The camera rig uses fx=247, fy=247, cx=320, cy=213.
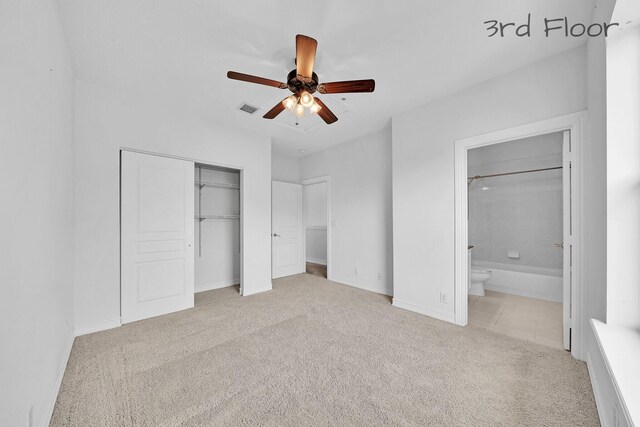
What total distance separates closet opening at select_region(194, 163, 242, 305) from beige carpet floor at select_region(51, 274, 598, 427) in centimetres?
130

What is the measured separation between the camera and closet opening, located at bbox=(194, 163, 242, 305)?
13.1ft

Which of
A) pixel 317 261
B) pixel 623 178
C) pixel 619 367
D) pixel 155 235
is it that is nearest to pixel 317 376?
pixel 619 367

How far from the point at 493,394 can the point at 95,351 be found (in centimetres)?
315

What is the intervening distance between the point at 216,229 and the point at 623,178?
4.48 m

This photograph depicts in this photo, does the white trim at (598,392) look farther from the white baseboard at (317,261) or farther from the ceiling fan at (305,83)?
the white baseboard at (317,261)

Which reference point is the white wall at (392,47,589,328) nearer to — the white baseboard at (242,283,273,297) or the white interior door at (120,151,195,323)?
the white baseboard at (242,283,273,297)

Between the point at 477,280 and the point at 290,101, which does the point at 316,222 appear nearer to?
the point at 477,280

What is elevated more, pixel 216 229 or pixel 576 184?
pixel 576 184

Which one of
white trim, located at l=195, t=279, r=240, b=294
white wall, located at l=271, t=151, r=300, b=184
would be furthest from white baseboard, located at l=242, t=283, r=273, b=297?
white wall, located at l=271, t=151, r=300, b=184

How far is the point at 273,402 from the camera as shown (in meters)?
1.56

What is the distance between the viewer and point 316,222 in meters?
6.89

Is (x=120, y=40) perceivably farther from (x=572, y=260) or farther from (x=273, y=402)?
(x=572, y=260)

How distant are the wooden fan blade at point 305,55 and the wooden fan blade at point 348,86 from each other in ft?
0.49

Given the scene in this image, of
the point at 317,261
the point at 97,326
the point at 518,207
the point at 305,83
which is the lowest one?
the point at 317,261
